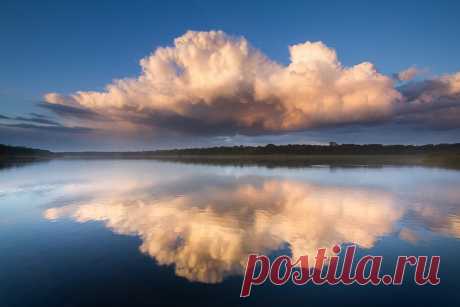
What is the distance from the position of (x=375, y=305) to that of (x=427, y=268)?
299 centimetres

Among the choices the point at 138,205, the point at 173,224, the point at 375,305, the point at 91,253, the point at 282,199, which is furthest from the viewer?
the point at 282,199

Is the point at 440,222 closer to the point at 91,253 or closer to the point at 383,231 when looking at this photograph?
the point at 383,231

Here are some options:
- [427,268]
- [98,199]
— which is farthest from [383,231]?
[98,199]

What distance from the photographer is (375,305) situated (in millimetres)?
5984

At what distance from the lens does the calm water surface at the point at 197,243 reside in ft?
20.7

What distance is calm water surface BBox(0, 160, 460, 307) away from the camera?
6.32 meters

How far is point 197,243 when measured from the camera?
967 cm

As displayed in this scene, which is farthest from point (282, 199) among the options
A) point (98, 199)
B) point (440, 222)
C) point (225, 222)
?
point (98, 199)

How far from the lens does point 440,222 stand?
1249 cm

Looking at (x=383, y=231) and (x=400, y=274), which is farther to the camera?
(x=383, y=231)

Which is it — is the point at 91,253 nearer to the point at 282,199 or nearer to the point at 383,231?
the point at 383,231

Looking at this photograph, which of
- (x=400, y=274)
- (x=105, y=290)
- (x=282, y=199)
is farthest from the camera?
(x=282, y=199)

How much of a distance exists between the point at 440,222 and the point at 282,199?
8.24 meters

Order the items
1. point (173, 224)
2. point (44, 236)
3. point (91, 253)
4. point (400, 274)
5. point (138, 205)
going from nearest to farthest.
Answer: point (400, 274) → point (91, 253) → point (44, 236) → point (173, 224) → point (138, 205)
